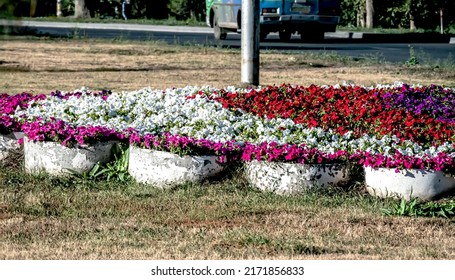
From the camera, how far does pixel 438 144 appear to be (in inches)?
327

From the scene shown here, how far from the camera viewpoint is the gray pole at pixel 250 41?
482 inches

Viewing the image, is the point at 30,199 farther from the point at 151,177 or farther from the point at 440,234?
the point at 440,234

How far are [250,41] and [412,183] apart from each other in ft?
16.7

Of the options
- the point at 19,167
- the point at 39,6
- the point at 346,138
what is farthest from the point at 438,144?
the point at 39,6

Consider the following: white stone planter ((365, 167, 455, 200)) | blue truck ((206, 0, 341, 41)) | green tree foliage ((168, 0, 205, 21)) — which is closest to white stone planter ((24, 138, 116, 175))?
white stone planter ((365, 167, 455, 200))

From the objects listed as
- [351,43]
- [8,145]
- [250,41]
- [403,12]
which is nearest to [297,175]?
[8,145]

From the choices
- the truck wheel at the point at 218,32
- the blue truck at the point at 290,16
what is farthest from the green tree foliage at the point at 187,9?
the blue truck at the point at 290,16

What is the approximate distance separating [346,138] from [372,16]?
109 ft

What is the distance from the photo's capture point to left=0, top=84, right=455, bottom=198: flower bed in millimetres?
7891

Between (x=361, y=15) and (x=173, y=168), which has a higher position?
(x=173, y=168)

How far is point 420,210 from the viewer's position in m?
7.29

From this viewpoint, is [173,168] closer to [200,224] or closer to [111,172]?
[111,172]

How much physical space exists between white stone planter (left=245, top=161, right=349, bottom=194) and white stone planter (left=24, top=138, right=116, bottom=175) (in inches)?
53.3

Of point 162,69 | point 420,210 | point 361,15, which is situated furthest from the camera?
point 361,15
